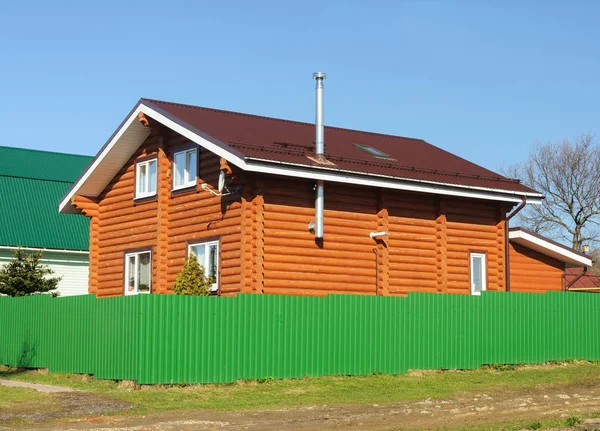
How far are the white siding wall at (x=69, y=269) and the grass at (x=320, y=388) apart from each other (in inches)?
711

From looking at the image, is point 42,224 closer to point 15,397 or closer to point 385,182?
point 385,182

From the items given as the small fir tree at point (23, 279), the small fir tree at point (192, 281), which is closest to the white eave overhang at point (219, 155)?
the small fir tree at point (192, 281)

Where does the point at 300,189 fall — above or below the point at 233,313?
above

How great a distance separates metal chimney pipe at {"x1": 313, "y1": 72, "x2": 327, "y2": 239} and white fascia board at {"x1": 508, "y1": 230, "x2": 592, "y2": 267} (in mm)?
7616

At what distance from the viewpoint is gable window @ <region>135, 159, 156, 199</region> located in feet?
96.0

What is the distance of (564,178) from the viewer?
65562 millimetres

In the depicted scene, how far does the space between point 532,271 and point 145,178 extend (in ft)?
41.7

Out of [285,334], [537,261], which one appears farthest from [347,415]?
[537,261]

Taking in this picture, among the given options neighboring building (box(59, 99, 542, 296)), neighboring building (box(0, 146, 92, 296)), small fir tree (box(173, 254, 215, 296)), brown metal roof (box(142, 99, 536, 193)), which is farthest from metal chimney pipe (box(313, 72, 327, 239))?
neighboring building (box(0, 146, 92, 296))

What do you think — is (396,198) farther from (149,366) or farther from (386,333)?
(149,366)

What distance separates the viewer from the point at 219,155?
24750 millimetres

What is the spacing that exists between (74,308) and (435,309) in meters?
8.91

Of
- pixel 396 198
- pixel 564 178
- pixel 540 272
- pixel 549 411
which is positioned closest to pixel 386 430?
pixel 549 411

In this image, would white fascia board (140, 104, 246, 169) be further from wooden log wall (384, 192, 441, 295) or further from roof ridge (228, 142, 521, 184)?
wooden log wall (384, 192, 441, 295)
